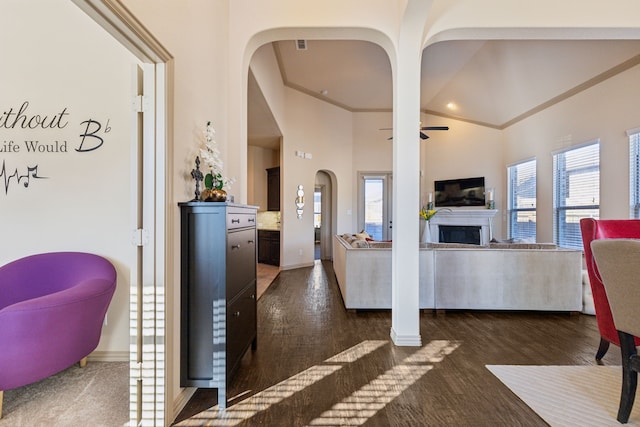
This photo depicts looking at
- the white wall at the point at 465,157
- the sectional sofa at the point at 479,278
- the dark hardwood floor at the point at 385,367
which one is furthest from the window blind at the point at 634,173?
the white wall at the point at 465,157

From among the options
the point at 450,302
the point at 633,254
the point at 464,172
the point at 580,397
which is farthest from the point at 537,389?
the point at 464,172

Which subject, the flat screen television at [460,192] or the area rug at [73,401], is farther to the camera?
the flat screen television at [460,192]

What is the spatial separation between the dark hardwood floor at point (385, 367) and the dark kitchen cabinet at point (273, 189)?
146 inches

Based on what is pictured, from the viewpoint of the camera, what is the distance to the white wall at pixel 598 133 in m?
4.26

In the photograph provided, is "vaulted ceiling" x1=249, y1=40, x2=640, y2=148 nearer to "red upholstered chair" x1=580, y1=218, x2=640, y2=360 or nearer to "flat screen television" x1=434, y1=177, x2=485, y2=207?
"flat screen television" x1=434, y1=177, x2=485, y2=207

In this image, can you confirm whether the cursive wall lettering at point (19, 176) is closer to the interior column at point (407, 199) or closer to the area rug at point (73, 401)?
the area rug at point (73, 401)

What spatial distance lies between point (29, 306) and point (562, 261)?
16.2ft

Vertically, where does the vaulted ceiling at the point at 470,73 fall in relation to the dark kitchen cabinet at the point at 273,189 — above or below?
above

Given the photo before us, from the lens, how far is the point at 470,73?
20.2 ft

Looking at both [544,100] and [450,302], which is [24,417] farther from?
[544,100]

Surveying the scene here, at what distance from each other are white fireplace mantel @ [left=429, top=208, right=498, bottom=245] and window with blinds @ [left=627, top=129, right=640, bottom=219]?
3138 mm

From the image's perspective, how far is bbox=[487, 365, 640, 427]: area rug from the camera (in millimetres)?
1798

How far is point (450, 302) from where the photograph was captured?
12.3 ft

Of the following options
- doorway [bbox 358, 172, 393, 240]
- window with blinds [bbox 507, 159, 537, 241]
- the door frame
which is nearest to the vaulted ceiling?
window with blinds [bbox 507, 159, 537, 241]
